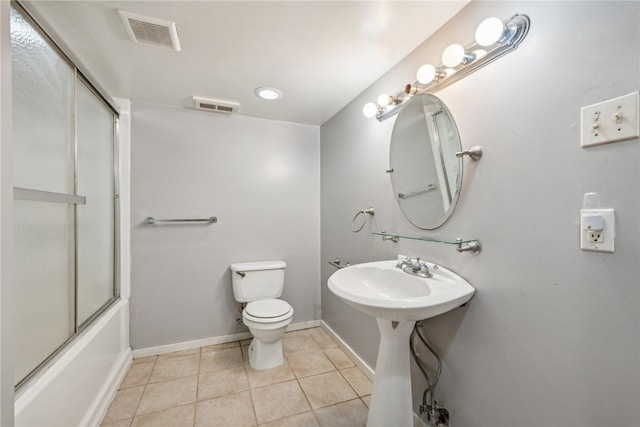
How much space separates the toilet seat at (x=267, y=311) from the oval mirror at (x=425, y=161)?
1.12 m

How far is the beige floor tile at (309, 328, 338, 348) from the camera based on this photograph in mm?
2258

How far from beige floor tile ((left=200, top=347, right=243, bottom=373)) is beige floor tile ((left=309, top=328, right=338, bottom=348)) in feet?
2.17

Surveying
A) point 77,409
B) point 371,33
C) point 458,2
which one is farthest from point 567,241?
point 77,409

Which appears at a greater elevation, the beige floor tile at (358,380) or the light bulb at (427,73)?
the light bulb at (427,73)

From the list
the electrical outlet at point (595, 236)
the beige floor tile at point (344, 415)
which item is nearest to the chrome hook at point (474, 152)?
the electrical outlet at point (595, 236)

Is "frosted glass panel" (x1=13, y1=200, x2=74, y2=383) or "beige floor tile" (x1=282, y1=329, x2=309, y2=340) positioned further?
Result: "beige floor tile" (x1=282, y1=329, x2=309, y2=340)

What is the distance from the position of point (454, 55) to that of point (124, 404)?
253cm

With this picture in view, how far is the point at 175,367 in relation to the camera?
76.7 inches

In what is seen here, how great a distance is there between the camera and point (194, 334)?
2227 mm

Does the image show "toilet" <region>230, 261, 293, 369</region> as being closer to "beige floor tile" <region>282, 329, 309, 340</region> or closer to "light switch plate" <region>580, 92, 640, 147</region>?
"beige floor tile" <region>282, 329, 309, 340</region>

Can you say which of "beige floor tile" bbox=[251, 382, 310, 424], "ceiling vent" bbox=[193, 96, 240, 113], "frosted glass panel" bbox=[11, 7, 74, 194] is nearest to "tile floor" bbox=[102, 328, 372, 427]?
"beige floor tile" bbox=[251, 382, 310, 424]

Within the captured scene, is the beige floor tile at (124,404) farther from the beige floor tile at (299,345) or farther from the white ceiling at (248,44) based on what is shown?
the white ceiling at (248,44)

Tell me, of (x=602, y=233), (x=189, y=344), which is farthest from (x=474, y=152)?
(x=189, y=344)

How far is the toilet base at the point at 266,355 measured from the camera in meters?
1.91
